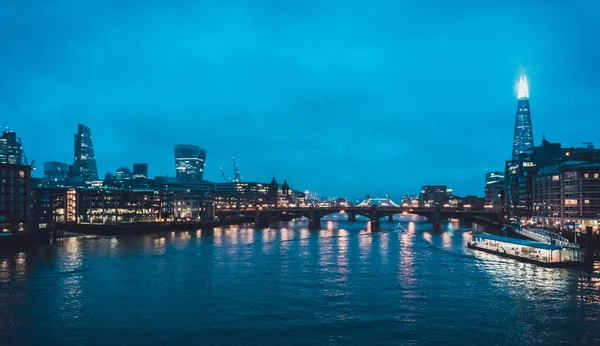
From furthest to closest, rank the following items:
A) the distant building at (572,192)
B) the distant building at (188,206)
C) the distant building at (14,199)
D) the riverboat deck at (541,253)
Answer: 1. the distant building at (188,206)
2. the distant building at (572,192)
3. the distant building at (14,199)
4. the riverboat deck at (541,253)

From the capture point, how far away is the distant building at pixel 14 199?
99.0 meters

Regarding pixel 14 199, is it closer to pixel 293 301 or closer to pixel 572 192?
pixel 293 301

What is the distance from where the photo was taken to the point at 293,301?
153ft

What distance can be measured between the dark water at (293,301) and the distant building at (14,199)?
85.9 ft

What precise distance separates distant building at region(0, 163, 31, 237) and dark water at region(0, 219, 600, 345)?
26.2 metres

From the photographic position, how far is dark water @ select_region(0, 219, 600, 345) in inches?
1431

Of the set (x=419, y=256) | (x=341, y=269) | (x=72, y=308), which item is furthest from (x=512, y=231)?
(x=72, y=308)

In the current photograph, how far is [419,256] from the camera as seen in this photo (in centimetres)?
8100

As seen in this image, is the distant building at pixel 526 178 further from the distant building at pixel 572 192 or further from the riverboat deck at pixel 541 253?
the riverboat deck at pixel 541 253

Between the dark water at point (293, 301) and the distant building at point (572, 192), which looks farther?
the distant building at point (572, 192)

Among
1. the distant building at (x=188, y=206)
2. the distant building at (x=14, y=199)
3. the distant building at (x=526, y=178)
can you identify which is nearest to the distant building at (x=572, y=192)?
the distant building at (x=526, y=178)

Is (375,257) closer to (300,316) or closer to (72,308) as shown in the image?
(300,316)

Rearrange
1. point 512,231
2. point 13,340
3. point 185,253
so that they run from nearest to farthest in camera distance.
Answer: point 13,340, point 185,253, point 512,231

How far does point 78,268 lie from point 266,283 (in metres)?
28.2
